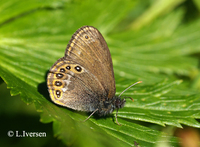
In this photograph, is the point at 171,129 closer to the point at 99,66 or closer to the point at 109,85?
the point at 109,85

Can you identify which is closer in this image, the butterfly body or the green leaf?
the green leaf

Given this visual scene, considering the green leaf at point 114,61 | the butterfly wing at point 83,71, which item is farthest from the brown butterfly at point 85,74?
the green leaf at point 114,61

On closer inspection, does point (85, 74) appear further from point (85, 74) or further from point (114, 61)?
point (114, 61)

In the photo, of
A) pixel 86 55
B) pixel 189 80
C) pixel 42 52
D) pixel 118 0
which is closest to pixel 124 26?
pixel 118 0

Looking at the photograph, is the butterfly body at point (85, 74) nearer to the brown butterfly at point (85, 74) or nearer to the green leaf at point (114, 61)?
the brown butterfly at point (85, 74)

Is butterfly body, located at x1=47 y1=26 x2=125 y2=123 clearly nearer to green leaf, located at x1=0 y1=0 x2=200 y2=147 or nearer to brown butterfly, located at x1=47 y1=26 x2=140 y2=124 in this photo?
brown butterfly, located at x1=47 y1=26 x2=140 y2=124

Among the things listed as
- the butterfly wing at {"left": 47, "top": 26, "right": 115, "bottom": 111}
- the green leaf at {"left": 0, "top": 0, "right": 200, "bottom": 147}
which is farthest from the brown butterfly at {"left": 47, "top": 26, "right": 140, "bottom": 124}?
the green leaf at {"left": 0, "top": 0, "right": 200, "bottom": 147}

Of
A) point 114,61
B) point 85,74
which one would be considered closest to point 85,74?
point 85,74

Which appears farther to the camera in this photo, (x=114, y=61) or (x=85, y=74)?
(x=114, y=61)
